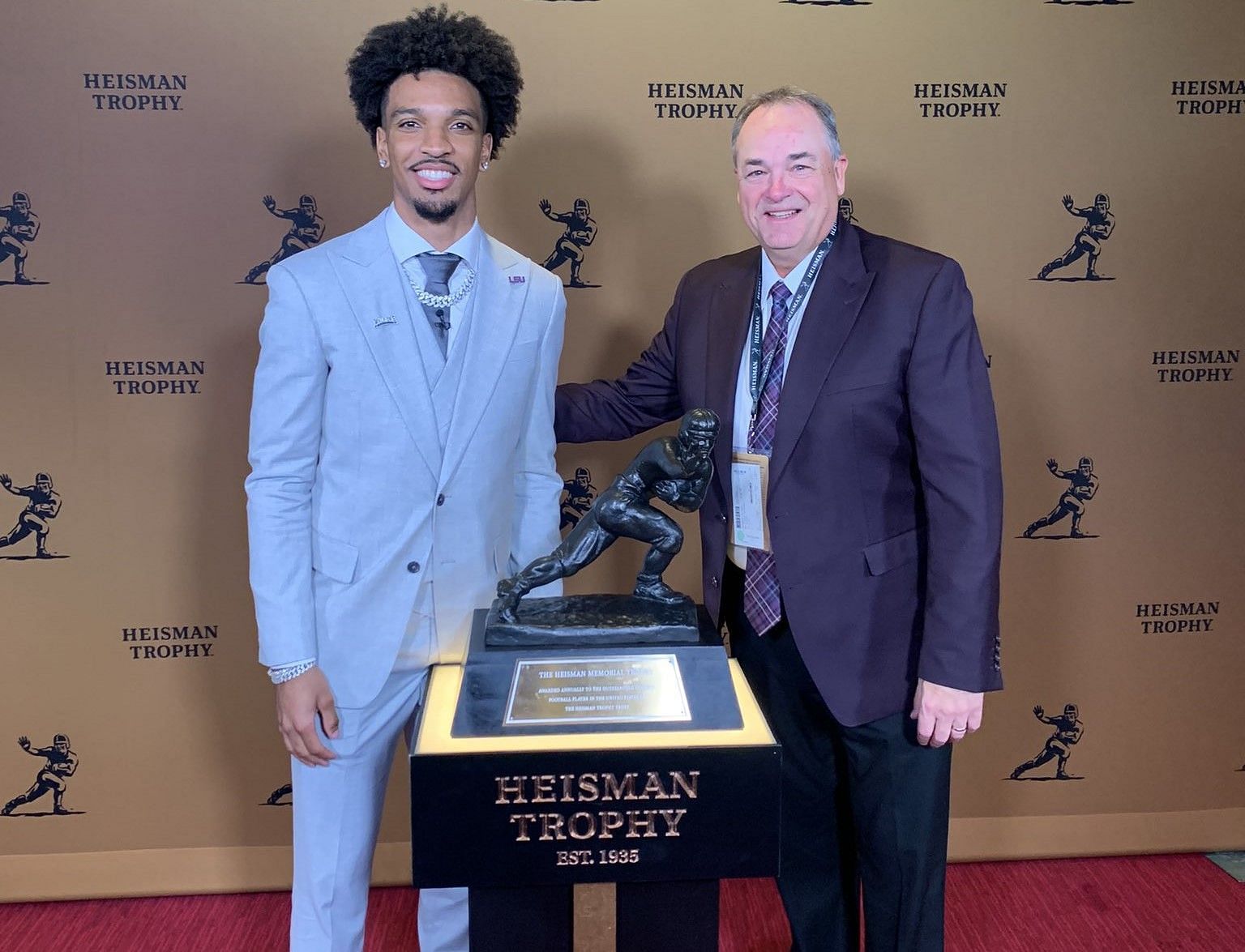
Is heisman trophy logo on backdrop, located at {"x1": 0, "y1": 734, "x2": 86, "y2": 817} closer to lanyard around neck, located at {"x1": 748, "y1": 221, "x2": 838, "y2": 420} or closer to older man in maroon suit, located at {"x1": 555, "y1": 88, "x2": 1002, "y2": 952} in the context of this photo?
older man in maroon suit, located at {"x1": 555, "y1": 88, "x2": 1002, "y2": 952}

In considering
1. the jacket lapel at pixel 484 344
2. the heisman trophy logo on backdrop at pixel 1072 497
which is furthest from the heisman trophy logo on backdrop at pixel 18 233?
the heisman trophy logo on backdrop at pixel 1072 497

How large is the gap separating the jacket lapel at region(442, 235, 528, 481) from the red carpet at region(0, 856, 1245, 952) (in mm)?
1517

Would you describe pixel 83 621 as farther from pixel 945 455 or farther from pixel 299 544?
pixel 945 455

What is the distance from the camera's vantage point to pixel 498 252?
76.4 inches

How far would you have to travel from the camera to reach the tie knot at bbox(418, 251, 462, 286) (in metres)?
1.82

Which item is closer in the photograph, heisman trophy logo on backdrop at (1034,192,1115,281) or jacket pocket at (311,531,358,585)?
jacket pocket at (311,531,358,585)

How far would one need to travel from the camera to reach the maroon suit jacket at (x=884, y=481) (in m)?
1.75

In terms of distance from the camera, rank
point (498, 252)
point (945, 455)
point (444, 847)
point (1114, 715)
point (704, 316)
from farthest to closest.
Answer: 1. point (1114, 715)
2. point (704, 316)
3. point (498, 252)
4. point (945, 455)
5. point (444, 847)

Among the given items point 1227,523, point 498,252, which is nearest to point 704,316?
point 498,252

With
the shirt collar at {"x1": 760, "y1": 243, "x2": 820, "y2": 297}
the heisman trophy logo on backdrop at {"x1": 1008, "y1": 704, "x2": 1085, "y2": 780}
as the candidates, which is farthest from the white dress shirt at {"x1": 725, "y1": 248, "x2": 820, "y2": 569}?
the heisman trophy logo on backdrop at {"x1": 1008, "y1": 704, "x2": 1085, "y2": 780}

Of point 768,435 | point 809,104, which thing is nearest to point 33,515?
point 768,435

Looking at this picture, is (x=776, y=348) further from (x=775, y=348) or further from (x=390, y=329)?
(x=390, y=329)

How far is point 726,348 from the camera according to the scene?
1964 mm

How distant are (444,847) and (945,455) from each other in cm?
107
